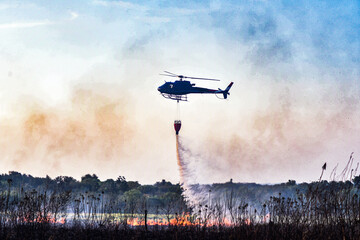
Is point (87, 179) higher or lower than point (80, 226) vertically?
higher

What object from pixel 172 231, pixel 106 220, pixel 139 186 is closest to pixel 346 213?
pixel 172 231

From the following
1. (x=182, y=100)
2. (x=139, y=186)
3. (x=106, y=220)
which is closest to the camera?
(x=106, y=220)

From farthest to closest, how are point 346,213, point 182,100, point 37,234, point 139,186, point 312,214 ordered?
point 139,186 → point 182,100 → point 37,234 → point 312,214 → point 346,213

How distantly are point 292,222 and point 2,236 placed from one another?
10958 millimetres

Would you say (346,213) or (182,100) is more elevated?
(182,100)

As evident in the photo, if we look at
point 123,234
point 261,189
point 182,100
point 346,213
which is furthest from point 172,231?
point 261,189

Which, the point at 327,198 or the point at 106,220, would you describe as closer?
the point at 327,198

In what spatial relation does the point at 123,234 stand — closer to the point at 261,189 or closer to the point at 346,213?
the point at 346,213

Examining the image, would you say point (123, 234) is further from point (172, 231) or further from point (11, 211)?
point (11, 211)

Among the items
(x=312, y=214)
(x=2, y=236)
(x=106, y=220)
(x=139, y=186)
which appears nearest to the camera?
(x=312, y=214)

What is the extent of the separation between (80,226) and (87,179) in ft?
206

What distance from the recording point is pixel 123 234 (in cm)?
1755

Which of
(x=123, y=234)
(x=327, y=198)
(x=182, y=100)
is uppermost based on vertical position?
(x=182, y=100)

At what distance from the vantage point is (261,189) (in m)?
76.9
